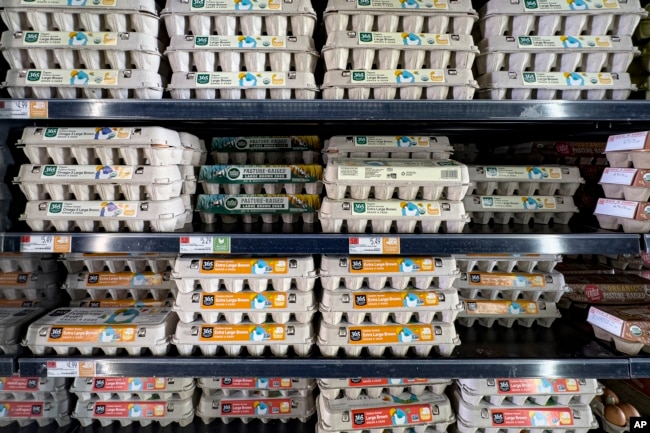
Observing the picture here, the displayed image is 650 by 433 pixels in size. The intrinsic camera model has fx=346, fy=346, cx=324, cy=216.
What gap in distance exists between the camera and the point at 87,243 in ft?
4.04

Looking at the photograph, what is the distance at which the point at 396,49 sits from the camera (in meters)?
1.26

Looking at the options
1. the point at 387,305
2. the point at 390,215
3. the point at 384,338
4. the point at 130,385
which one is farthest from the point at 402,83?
the point at 130,385

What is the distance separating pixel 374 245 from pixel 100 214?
0.99 meters

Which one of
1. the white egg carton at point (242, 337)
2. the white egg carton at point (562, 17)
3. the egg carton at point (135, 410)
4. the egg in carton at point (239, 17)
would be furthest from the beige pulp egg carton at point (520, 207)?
the egg carton at point (135, 410)

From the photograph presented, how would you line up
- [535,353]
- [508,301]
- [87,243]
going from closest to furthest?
1. [87,243]
2. [535,353]
3. [508,301]

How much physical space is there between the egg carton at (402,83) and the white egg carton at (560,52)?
0.58 feet

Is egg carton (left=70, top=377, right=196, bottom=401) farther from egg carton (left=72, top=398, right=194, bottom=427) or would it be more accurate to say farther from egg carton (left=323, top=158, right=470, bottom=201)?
egg carton (left=323, top=158, right=470, bottom=201)

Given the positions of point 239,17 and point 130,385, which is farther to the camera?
point 130,385

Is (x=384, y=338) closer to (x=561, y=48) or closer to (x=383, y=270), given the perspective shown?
(x=383, y=270)

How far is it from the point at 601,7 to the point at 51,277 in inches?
97.3

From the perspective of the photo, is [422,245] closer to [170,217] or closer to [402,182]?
[402,182]

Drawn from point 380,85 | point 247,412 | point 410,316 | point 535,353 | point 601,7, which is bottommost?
point 247,412

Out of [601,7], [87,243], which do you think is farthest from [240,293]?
[601,7]

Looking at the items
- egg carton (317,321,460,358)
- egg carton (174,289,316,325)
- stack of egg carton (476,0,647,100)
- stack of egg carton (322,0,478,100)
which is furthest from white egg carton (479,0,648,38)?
egg carton (174,289,316,325)
